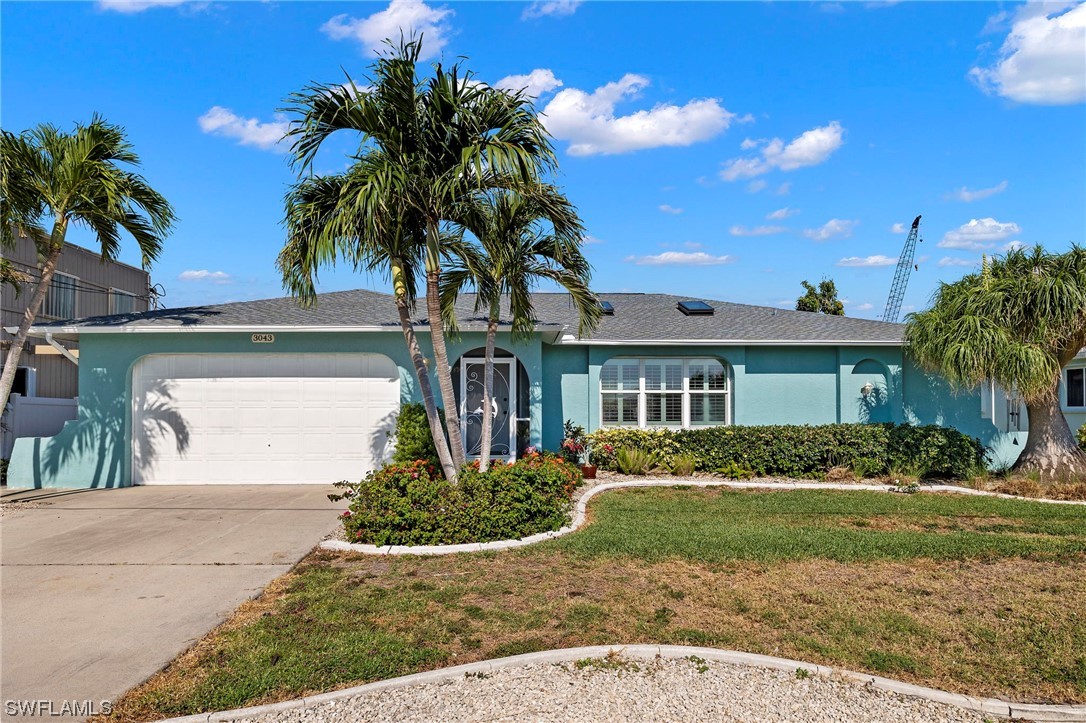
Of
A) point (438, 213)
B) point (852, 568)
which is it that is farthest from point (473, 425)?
point (852, 568)

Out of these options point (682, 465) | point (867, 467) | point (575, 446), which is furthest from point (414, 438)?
point (867, 467)

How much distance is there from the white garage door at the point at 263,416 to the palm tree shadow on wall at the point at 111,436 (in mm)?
25

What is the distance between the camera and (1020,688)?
14.0 ft

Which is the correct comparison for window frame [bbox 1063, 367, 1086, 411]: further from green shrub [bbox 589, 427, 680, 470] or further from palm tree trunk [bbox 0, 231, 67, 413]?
palm tree trunk [bbox 0, 231, 67, 413]

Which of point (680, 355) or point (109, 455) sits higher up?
point (680, 355)

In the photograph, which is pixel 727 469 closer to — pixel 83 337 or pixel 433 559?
pixel 433 559

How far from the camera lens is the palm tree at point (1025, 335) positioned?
11875 millimetres

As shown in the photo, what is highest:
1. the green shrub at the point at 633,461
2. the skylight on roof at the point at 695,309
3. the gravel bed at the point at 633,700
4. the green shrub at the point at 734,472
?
the skylight on roof at the point at 695,309

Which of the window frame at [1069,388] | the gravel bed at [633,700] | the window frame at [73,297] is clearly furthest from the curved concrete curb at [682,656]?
the window frame at [73,297]

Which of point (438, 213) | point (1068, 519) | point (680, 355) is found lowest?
point (1068, 519)

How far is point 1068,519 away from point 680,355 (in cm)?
745

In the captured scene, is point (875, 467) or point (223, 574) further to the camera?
point (875, 467)

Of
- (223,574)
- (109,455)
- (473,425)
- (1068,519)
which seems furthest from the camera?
(473,425)

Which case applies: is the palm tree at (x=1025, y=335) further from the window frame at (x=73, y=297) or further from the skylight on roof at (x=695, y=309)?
the window frame at (x=73, y=297)
